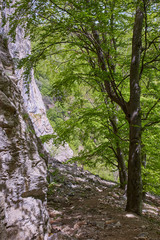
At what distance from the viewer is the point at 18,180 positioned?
234 centimetres

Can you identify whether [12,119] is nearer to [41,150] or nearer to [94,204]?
[41,150]

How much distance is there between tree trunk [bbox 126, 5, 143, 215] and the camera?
381 centimetres

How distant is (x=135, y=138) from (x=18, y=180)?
2743 millimetres

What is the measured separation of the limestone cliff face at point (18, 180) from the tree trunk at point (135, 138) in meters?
2.12

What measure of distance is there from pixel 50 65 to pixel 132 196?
5370 mm

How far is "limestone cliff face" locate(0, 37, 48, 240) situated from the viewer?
6.69 ft

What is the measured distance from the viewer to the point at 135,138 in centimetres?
394

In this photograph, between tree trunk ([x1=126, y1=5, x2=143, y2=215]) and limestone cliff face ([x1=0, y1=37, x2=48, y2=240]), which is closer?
limestone cliff face ([x1=0, y1=37, x2=48, y2=240])

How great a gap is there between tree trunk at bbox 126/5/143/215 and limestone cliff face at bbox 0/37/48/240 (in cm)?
212

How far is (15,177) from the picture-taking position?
2312 mm

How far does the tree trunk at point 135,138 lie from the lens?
381cm

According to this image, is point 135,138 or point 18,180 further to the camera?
point 135,138

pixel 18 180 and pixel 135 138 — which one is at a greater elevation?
pixel 135 138

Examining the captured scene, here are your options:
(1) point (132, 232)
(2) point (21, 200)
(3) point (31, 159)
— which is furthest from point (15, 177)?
(1) point (132, 232)
